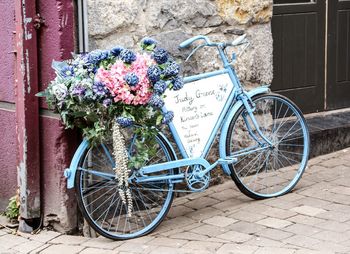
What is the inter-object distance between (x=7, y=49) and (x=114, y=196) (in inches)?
50.5

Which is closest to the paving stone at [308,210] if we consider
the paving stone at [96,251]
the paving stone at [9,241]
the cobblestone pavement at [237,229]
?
the cobblestone pavement at [237,229]

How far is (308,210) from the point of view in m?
5.26

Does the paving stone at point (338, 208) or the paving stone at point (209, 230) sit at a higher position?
the paving stone at point (338, 208)

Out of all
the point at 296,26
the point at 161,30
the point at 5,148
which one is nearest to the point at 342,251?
the point at 161,30

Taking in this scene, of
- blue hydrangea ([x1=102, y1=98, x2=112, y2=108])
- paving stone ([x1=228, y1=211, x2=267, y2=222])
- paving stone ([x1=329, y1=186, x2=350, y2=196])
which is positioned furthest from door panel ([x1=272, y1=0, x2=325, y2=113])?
blue hydrangea ([x1=102, y1=98, x2=112, y2=108])

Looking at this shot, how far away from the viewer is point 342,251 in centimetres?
444

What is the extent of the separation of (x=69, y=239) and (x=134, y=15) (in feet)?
5.23

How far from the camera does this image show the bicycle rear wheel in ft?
15.8

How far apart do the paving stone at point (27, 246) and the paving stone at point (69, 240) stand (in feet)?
0.34

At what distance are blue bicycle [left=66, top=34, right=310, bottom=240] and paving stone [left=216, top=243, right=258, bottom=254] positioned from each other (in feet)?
1.94

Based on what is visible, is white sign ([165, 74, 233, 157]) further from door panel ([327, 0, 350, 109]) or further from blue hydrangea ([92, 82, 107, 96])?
door panel ([327, 0, 350, 109])

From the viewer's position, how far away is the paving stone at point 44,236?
16.3 feet

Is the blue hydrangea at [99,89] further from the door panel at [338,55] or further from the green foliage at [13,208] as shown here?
the door panel at [338,55]

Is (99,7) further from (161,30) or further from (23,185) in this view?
(23,185)
